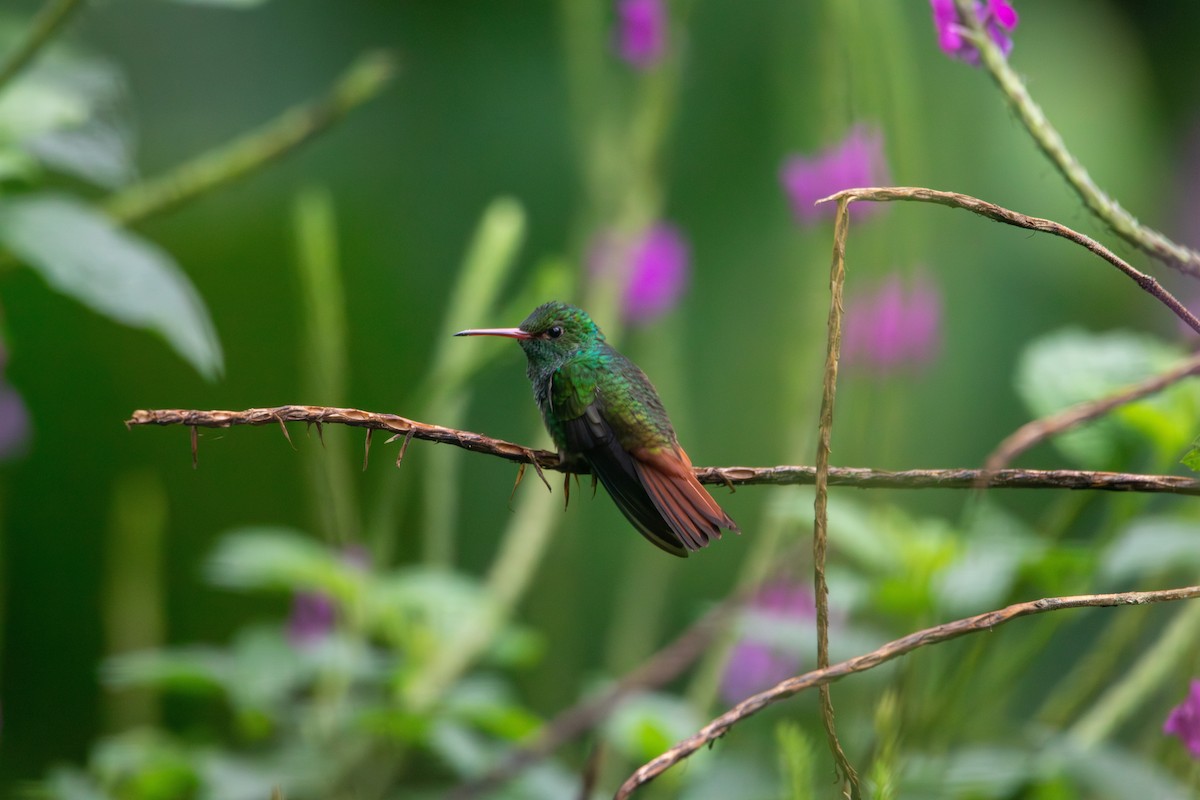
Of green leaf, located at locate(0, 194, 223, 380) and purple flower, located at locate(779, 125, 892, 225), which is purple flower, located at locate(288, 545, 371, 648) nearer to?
green leaf, located at locate(0, 194, 223, 380)

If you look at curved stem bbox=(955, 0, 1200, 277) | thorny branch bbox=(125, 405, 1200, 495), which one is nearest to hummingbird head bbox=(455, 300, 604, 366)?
thorny branch bbox=(125, 405, 1200, 495)

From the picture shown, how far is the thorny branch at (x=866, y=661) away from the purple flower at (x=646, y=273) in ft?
3.34

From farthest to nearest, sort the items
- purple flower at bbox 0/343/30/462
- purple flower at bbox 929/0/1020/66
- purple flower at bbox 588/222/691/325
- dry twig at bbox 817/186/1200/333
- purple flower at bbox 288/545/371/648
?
purple flower at bbox 588/222/691/325 < purple flower at bbox 288/545/371/648 < purple flower at bbox 0/343/30/462 < purple flower at bbox 929/0/1020/66 < dry twig at bbox 817/186/1200/333

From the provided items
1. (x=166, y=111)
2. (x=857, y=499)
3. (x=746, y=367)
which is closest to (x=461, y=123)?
(x=166, y=111)

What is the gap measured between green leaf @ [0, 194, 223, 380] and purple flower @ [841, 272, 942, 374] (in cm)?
70

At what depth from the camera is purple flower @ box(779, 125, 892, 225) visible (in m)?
1.30

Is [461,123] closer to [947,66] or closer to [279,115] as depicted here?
[279,115]

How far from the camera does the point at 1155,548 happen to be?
1.05 meters

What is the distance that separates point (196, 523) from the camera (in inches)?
87.6

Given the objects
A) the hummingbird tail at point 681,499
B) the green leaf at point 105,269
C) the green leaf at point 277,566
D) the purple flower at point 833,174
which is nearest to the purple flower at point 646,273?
the purple flower at point 833,174

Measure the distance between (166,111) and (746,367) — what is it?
132 cm

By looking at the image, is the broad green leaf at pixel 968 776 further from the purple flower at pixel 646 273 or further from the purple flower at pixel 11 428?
the purple flower at pixel 11 428

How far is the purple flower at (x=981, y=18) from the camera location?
1.80 ft

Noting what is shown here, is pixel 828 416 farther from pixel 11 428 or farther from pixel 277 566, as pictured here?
pixel 11 428
